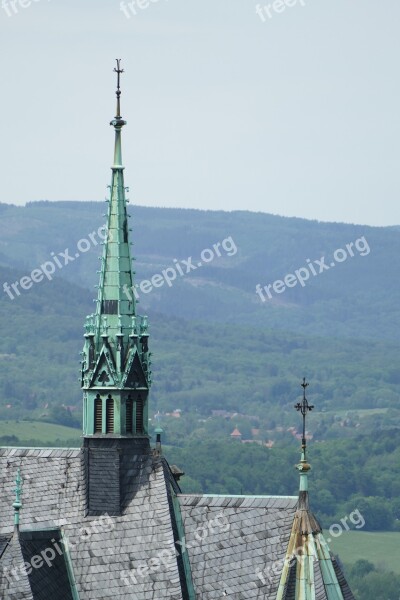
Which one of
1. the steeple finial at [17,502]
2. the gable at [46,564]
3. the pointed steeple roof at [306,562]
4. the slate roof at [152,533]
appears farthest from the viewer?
the slate roof at [152,533]

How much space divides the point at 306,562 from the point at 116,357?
949 centimetres

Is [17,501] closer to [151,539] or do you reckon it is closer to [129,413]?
[151,539]

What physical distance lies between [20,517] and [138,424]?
4909mm

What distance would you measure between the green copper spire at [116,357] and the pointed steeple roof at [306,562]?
6.20 m

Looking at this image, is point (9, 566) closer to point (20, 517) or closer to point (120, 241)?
point (20, 517)

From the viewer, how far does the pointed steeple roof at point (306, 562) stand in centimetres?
7006

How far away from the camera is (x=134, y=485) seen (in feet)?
243

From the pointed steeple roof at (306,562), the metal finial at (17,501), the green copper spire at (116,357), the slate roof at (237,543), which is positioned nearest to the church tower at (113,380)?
the green copper spire at (116,357)

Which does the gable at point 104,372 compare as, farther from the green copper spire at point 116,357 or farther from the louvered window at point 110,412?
the louvered window at point 110,412

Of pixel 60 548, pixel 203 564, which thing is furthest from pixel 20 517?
pixel 203 564

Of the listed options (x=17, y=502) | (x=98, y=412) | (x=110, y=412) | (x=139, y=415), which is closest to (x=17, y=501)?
(x=17, y=502)

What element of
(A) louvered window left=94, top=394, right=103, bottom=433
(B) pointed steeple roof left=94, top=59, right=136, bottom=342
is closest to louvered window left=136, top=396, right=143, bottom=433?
(A) louvered window left=94, top=394, right=103, bottom=433

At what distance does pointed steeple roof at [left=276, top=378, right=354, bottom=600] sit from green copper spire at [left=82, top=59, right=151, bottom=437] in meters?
6.20

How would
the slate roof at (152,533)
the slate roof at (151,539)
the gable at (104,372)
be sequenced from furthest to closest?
the gable at (104,372) < the slate roof at (152,533) < the slate roof at (151,539)
